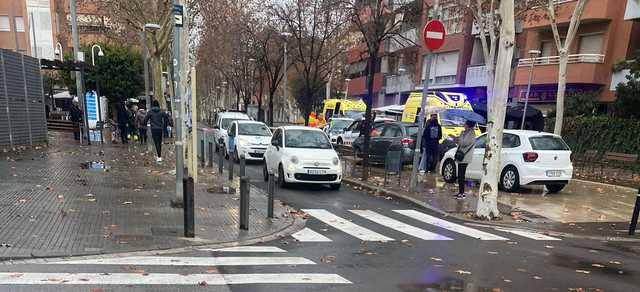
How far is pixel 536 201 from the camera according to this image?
10.4m

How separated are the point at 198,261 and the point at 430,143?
10.4 meters

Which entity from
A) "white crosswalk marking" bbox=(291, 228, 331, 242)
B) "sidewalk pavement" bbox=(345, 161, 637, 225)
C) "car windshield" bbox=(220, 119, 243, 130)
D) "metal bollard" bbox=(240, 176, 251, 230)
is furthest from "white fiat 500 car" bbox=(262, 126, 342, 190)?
"car windshield" bbox=(220, 119, 243, 130)

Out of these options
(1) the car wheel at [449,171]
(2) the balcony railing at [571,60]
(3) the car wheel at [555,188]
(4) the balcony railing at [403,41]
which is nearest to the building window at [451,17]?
(4) the balcony railing at [403,41]

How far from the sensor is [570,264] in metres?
5.62

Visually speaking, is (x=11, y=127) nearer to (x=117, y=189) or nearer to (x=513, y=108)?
(x=117, y=189)

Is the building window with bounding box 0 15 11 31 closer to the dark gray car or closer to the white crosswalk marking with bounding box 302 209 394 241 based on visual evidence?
the dark gray car

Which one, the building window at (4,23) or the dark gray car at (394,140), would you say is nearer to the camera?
the dark gray car at (394,140)

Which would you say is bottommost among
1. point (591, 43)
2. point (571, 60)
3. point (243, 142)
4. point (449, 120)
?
point (243, 142)

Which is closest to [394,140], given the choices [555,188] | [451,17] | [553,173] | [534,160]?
[534,160]

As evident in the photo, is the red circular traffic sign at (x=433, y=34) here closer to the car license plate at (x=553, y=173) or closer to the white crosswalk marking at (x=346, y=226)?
the car license plate at (x=553, y=173)

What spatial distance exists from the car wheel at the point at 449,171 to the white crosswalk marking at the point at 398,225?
5082 mm

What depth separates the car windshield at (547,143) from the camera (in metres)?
11.0

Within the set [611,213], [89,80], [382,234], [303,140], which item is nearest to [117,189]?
[303,140]

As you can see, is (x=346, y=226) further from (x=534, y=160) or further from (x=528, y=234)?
(x=534, y=160)
